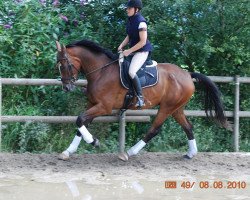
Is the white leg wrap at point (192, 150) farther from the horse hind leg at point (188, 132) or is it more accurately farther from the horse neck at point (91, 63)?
the horse neck at point (91, 63)

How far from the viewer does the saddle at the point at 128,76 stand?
27.5ft

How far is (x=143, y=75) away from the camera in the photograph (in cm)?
847

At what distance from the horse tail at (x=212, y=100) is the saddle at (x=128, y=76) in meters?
1.01

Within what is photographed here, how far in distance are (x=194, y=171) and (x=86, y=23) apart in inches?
156

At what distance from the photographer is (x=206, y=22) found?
966 centimetres

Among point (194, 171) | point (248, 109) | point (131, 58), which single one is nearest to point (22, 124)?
point (131, 58)

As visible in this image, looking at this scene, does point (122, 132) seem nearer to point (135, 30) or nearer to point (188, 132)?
point (188, 132)

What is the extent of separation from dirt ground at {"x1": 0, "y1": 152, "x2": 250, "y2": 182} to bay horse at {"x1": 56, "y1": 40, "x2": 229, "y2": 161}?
231mm

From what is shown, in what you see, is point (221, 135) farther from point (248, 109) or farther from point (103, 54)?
point (103, 54)

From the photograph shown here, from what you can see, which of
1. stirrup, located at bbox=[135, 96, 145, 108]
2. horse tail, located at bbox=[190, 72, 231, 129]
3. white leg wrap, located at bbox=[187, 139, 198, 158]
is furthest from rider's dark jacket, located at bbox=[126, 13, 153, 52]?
white leg wrap, located at bbox=[187, 139, 198, 158]

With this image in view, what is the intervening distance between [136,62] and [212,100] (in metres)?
1.81

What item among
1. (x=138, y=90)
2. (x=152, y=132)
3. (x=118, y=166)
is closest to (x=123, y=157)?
(x=118, y=166)

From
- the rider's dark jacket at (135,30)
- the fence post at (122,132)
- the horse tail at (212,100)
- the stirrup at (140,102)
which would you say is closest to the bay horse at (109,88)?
the horse tail at (212,100)

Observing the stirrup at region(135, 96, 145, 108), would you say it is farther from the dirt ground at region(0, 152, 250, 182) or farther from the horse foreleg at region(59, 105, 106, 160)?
the dirt ground at region(0, 152, 250, 182)
